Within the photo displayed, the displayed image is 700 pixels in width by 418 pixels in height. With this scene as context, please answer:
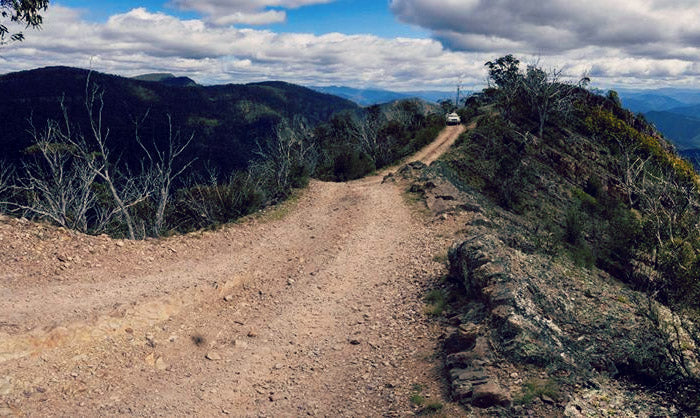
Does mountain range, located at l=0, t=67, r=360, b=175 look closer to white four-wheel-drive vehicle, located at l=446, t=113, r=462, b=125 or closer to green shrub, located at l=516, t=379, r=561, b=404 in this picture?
white four-wheel-drive vehicle, located at l=446, t=113, r=462, b=125

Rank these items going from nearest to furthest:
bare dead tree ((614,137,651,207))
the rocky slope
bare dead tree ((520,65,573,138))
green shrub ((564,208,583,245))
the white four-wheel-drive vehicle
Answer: the rocky slope, bare dead tree ((614,137,651,207)), green shrub ((564,208,583,245)), bare dead tree ((520,65,573,138)), the white four-wheel-drive vehicle

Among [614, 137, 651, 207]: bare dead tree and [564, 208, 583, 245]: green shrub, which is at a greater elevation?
[614, 137, 651, 207]: bare dead tree

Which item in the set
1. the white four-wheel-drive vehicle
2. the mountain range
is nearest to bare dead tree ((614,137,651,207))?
the white four-wheel-drive vehicle

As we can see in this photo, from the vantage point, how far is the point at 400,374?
8188mm

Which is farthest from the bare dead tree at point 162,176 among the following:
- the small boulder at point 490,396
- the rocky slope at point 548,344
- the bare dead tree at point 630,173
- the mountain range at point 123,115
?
the mountain range at point 123,115

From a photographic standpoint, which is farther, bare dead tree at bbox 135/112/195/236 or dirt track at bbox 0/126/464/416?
bare dead tree at bbox 135/112/195/236

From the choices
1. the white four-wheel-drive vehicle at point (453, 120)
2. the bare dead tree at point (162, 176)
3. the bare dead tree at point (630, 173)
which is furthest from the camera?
the white four-wheel-drive vehicle at point (453, 120)

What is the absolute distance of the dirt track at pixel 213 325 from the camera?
7527 millimetres

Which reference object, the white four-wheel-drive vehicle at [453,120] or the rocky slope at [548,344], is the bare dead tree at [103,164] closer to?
the rocky slope at [548,344]

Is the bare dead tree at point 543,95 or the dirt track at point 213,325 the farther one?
the bare dead tree at point 543,95

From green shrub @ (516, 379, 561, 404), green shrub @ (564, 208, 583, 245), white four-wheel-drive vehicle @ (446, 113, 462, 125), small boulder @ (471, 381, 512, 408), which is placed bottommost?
green shrub @ (564, 208, 583, 245)

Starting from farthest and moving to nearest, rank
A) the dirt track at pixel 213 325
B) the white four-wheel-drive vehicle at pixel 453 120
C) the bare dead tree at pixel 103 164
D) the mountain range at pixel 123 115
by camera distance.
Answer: the mountain range at pixel 123 115, the white four-wheel-drive vehicle at pixel 453 120, the bare dead tree at pixel 103 164, the dirt track at pixel 213 325

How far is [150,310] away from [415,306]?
6381mm

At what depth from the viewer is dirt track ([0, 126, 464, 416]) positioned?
7527 mm
